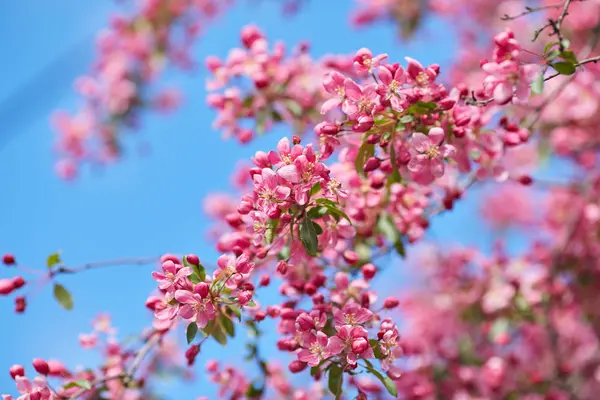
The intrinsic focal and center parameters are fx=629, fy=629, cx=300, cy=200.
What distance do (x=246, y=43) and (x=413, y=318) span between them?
336 cm

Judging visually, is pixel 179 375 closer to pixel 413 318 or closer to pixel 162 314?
pixel 162 314

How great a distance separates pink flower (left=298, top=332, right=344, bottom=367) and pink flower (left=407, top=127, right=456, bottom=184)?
1.99ft

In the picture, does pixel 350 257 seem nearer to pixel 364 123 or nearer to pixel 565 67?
pixel 364 123

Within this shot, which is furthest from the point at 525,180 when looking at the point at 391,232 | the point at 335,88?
the point at 335,88

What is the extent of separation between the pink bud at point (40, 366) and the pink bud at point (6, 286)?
0.32 metres

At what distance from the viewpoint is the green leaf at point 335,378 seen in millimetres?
1870

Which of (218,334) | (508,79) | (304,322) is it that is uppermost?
(508,79)

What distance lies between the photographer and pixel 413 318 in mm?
5477

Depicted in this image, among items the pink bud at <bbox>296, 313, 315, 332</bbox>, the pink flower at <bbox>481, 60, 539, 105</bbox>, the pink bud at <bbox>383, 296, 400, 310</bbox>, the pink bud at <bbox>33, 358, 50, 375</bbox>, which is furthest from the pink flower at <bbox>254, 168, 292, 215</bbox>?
the pink bud at <bbox>33, 358, 50, 375</bbox>

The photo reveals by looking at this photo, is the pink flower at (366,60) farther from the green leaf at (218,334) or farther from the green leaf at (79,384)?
the green leaf at (79,384)

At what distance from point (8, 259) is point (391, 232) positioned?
143cm

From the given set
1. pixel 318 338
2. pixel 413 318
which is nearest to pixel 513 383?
pixel 413 318

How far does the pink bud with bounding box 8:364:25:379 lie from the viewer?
2064mm

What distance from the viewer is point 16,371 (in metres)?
2.07
